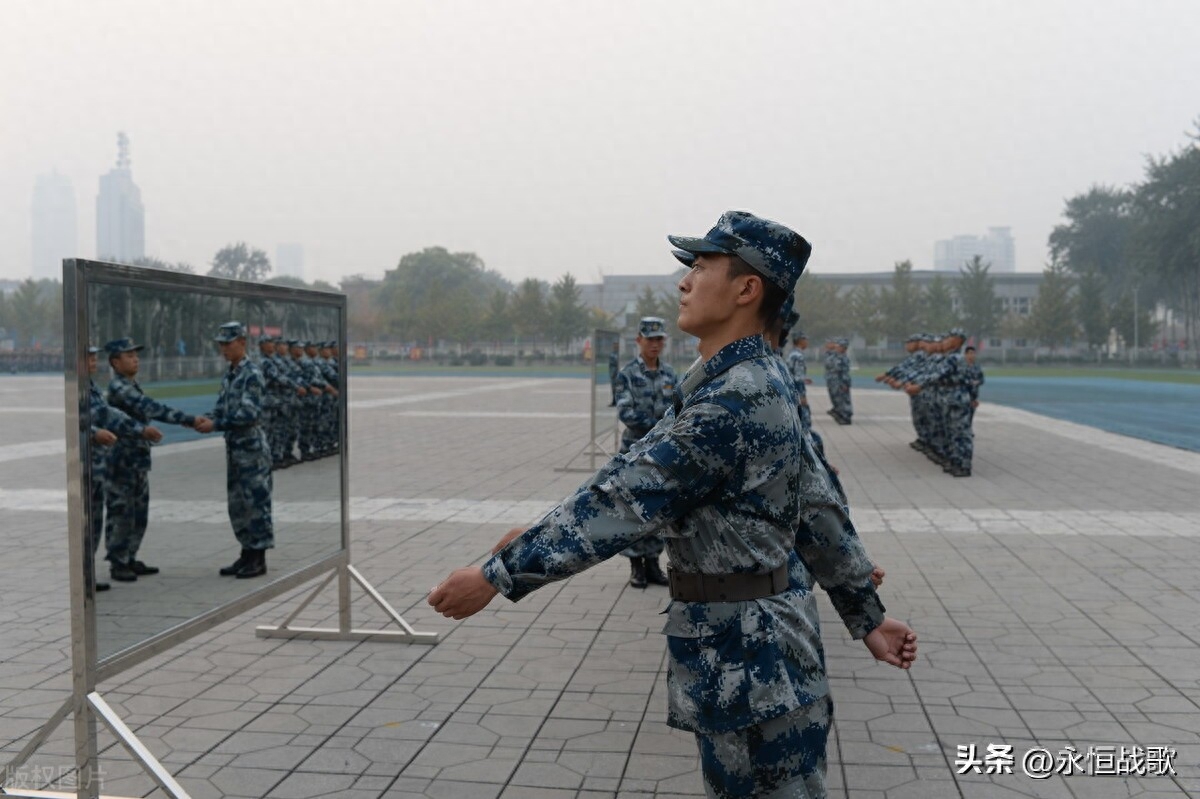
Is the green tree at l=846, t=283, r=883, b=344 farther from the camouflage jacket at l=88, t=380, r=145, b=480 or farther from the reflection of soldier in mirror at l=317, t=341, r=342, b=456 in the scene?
the camouflage jacket at l=88, t=380, r=145, b=480

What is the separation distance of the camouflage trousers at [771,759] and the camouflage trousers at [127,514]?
Result: 236cm

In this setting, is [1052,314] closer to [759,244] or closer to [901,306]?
[901,306]

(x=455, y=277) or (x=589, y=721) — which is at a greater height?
(x=455, y=277)

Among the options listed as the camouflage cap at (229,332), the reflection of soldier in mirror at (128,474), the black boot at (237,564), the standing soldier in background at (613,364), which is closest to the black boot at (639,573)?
the black boot at (237,564)

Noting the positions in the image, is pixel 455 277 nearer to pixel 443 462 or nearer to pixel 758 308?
pixel 443 462

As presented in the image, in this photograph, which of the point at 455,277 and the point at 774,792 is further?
the point at 455,277

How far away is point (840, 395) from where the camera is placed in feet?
68.1

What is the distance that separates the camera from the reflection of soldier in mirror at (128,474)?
139 inches

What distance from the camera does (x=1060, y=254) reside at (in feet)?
320

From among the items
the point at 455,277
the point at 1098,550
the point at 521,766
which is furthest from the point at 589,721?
the point at 455,277

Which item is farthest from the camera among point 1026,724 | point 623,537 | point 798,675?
point 1026,724

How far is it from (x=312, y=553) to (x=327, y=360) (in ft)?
3.32

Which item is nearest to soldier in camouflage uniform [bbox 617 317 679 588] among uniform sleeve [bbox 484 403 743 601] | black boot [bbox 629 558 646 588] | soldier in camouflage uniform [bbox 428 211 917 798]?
black boot [bbox 629 558 646 588]

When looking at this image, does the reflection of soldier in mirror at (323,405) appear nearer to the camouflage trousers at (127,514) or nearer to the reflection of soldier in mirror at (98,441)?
the camouflage trousers at (127,514)
